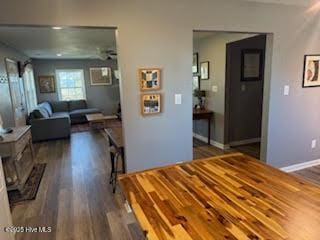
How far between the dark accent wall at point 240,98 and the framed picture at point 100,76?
19.7 feet

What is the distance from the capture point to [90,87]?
29.9ft

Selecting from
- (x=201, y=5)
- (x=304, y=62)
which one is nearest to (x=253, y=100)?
(x=304, y=62)

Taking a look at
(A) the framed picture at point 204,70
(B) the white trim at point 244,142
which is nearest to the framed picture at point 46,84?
(A) the framed picture at point 204,70

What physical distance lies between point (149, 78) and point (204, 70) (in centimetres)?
282

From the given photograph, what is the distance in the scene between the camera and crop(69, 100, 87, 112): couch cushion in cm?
861

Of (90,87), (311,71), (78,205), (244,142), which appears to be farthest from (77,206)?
(90,87)

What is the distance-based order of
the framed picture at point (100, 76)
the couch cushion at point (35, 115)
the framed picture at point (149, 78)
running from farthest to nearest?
the framed picture at point (100, 76) < the couch cushion at point (35, 115) < the framed picture at point (149, 78)

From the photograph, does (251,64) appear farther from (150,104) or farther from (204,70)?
(150,104)

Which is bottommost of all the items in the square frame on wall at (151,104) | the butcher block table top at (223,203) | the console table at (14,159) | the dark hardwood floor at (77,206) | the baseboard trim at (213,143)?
the dark hardwood floor at (77,206)

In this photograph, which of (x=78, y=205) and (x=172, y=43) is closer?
(x=172, y=43)

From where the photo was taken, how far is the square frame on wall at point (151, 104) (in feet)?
8.50

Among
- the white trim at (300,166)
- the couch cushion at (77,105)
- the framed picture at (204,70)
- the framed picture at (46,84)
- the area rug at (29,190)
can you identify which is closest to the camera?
the area rug at (29,190)

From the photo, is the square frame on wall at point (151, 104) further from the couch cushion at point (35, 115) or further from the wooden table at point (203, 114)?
the couch cushion at point (35, 115)

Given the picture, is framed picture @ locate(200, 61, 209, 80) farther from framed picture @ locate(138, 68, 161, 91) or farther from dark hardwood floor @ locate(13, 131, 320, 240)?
framed picture @ locate(138, 68, 161, 91)
